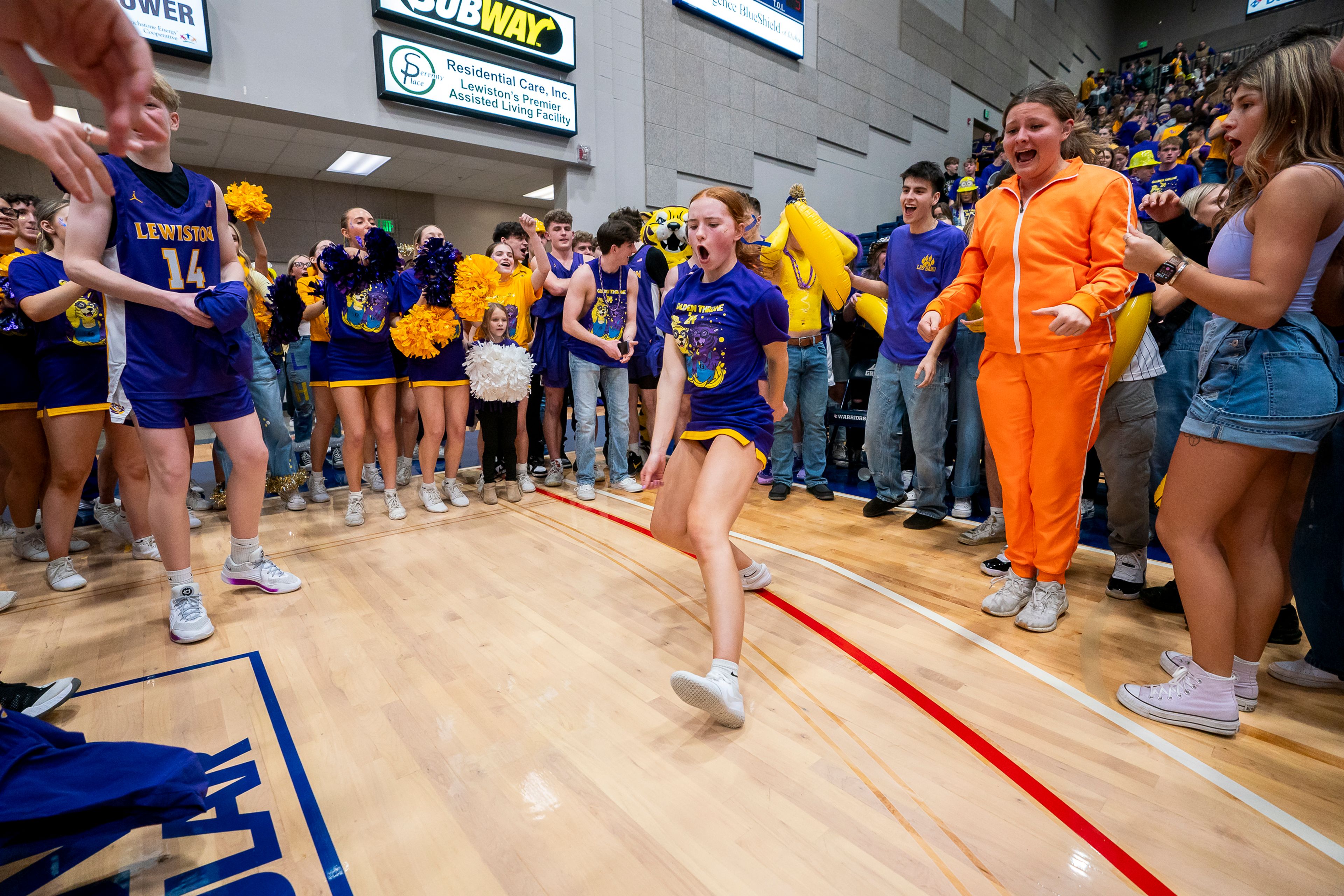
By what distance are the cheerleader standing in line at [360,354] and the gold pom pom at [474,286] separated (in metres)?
0.42

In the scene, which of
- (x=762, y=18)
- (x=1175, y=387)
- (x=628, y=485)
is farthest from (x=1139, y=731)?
(x=762, y=18)

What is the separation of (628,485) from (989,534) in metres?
2.48

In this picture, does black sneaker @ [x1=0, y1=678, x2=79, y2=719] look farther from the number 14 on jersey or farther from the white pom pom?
the white pom pom

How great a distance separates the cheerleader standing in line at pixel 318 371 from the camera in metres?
4.23

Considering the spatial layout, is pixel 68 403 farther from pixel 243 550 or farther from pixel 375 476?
pixel 375 476

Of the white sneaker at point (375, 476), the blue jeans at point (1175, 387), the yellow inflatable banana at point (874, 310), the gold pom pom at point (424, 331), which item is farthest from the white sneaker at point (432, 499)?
the blue jeans at point (1175, 387)

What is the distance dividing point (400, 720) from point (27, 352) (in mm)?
3066

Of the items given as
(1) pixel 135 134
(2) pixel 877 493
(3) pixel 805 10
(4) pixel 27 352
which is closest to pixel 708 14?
(3) pixel 805 10

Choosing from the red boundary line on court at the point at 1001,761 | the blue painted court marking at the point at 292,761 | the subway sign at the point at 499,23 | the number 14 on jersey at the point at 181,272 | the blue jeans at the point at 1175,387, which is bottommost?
the blue painted court marking at the point at 292,761

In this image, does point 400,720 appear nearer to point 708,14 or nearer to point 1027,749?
point 1027,749

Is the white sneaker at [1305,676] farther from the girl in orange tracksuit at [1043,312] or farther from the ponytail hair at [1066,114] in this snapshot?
the ponytail hair at [1066,114]

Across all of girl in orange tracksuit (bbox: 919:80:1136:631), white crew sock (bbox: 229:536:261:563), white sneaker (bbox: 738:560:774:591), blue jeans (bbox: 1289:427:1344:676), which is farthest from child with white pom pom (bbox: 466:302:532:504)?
blue jeans (bbox: 1289:427:1344:676)

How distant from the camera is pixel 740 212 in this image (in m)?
2.42

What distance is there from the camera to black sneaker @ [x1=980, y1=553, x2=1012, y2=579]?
10.4ft
